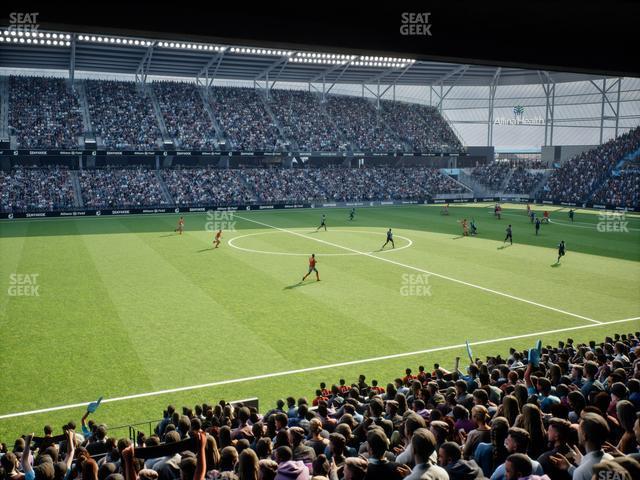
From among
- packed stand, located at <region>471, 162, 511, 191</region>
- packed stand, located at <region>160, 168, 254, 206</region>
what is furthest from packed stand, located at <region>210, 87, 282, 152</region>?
packed stand, located at <region>471, 162, 511, 191</region>

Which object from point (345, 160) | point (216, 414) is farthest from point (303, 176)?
point (216, 414)

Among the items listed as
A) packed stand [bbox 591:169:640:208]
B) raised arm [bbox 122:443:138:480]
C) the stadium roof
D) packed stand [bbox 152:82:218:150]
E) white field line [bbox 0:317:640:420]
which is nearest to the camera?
raised arm [bbox 122:443:138:480]

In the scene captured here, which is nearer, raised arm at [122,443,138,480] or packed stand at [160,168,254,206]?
raised arm at [122,443,138,480]

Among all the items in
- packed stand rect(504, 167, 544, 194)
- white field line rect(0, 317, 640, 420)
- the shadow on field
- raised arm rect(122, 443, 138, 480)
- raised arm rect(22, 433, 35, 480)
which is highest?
packed stand rect(504, 167, 544, 194)

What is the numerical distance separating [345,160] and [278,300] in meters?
57.5

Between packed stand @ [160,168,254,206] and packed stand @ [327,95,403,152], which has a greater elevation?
packed stand @ [327,95,403,152]

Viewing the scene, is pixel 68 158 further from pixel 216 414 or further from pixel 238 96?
pixel 216 414

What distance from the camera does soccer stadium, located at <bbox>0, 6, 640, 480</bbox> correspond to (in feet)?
23.4

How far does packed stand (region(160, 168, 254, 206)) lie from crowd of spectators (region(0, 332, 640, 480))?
172 ft

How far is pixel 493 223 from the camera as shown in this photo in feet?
169

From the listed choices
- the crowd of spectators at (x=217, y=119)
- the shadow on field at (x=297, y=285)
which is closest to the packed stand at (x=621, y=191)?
the crowd of spectators at (x=217, y=119)

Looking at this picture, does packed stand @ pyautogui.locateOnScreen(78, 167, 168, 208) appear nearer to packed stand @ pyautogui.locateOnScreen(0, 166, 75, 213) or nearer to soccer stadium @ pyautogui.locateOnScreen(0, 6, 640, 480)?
soccer stadium @ pyautogui.locateOnScreen(0, 6, 640, 480)

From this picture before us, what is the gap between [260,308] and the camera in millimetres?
22594

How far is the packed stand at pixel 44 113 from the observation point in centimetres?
5847
